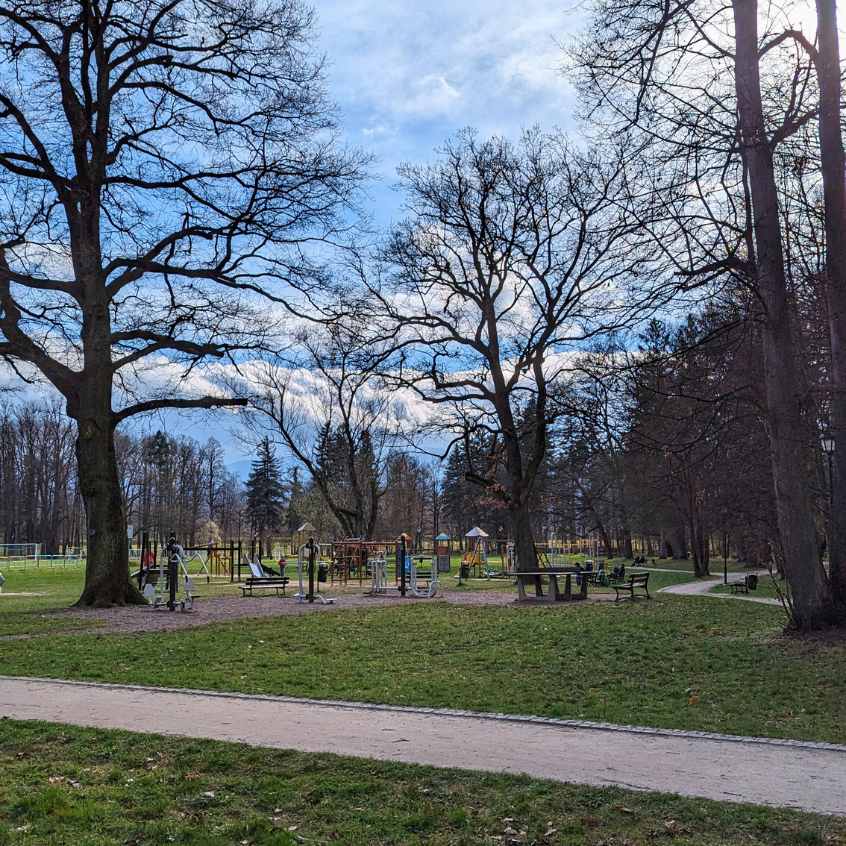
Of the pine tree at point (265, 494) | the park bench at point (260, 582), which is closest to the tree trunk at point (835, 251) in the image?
the park bench at point (260, 582)

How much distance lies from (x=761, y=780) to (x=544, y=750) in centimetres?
156

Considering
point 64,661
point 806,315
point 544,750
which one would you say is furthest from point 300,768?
point 806,315

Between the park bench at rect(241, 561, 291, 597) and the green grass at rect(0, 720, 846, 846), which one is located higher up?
the park bench at rect(241, 561, 291, 597)

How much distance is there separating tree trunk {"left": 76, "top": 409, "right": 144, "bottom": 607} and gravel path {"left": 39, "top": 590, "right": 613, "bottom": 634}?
0.73 meters

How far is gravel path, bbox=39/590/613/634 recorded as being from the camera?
17.8 m

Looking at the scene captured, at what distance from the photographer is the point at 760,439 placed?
21172 mm

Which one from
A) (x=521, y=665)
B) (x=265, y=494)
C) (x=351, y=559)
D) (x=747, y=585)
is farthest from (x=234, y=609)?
(x=265, y=494)

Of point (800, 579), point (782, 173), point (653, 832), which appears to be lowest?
point (653, 832)

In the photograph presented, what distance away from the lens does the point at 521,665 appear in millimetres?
11617

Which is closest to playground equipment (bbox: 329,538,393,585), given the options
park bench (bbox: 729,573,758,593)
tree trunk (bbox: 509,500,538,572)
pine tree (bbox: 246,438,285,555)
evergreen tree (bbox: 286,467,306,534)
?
tree trunk (bbox: 509,500,538,572)

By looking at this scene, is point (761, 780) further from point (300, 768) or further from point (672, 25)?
point (672, 25)

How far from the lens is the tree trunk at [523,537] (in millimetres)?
31891

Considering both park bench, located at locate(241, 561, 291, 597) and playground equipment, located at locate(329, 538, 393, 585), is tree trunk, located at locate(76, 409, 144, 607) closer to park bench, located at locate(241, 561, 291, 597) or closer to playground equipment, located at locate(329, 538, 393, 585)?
park bench, located at locate(241, 561, 291, 597)

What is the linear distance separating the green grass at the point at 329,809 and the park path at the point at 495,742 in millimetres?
334
